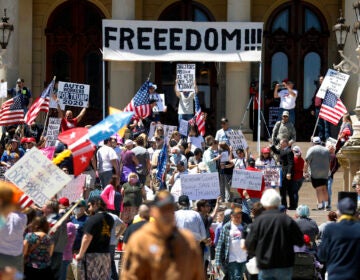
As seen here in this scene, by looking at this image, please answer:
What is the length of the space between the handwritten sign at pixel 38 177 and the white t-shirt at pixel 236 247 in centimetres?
281

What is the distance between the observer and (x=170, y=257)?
11.2m

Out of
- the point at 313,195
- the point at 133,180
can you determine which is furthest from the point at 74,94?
the point at 133,180

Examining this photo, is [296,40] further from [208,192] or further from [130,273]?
[130,273]

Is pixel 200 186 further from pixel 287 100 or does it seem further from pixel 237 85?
pixel 237 85

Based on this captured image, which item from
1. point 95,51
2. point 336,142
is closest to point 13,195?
point 336,142

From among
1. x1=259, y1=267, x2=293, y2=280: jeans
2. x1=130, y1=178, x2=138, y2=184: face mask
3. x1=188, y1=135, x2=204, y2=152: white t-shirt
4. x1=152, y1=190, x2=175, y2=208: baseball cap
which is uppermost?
x1=188, y1=135, x2=204, y2=152: white t-shirt

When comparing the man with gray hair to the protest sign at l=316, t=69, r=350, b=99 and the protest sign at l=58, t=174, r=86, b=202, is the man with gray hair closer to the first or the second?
the protest sign at l=58, t=174, r=86, b=202

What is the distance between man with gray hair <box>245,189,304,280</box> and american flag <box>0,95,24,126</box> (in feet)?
50.4

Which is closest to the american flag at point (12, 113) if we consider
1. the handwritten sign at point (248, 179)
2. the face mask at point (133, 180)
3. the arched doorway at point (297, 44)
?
the handwritten sign at point (248, 179)

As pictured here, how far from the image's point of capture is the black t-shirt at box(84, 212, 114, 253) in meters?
16.9

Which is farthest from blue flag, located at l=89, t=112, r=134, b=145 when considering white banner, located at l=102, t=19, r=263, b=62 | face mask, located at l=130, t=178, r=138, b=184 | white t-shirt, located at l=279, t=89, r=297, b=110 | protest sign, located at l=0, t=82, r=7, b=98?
white banner, located at l=102, t=19, r=263, b=62

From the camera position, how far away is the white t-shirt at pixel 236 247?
60.0ft

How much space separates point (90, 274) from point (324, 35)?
20520 mm

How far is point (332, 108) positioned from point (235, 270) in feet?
35.6
